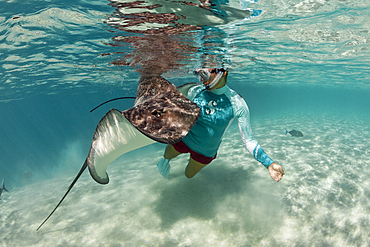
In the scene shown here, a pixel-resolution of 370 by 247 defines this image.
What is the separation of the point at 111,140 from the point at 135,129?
16.0 inches

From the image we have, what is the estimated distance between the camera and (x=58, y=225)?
5074mm

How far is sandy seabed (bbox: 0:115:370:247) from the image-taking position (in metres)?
4.08

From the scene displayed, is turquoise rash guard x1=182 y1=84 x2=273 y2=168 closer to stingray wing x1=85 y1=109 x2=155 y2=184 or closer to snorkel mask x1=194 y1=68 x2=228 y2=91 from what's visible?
snorkel mask x1=194 y1=68 x2=228 y2=91

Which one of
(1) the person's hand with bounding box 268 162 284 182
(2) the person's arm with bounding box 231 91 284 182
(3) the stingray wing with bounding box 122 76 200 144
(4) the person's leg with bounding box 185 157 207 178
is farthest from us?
(4) the person's leg with bounding box 185 157 207 178

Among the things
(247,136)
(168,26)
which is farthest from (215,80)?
(168,26)

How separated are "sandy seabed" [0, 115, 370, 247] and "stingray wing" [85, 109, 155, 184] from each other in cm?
298

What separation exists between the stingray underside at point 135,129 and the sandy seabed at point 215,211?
3047 mm

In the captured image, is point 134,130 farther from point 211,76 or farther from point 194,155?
point 194,155

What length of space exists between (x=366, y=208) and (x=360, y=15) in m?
7.96

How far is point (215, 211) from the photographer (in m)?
4.83

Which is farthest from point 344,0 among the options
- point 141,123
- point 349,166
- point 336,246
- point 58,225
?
point 58,225

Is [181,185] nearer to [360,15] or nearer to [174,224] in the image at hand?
[174,224]

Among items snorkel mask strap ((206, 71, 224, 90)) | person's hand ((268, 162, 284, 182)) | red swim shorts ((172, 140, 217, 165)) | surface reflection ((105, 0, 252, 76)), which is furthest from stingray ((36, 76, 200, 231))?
surface reflection ((105, 0, 252, 76))

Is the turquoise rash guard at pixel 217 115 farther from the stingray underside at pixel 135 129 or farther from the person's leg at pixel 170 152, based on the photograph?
the stingray underside at pixel 135 129
